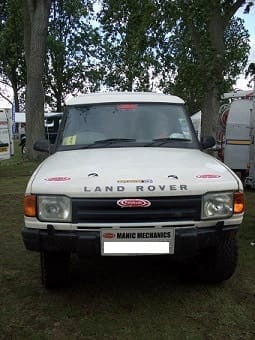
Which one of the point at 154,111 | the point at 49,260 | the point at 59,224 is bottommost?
the point at 49,260

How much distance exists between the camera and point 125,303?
497 centimetres

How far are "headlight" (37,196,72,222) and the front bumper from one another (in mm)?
108

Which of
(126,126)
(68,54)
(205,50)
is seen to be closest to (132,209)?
(126,126)

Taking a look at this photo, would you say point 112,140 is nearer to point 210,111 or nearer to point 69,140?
point 69,140

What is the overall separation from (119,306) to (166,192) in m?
1.17

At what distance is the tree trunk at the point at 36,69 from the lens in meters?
18.9

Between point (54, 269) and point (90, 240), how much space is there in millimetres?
836

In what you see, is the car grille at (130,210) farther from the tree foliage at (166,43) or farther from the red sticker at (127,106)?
the tree foliage at (166,43)

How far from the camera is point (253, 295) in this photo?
17.1 feet

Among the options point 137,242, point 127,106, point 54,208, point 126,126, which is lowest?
point 137,242

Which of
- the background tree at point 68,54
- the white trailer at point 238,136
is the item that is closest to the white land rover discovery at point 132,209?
the white trailer at point 238,136

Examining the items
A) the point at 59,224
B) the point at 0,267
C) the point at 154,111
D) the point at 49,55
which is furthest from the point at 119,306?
the point at 49,55

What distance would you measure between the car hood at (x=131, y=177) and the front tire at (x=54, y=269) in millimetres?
746

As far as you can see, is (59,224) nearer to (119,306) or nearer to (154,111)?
(119,306)
